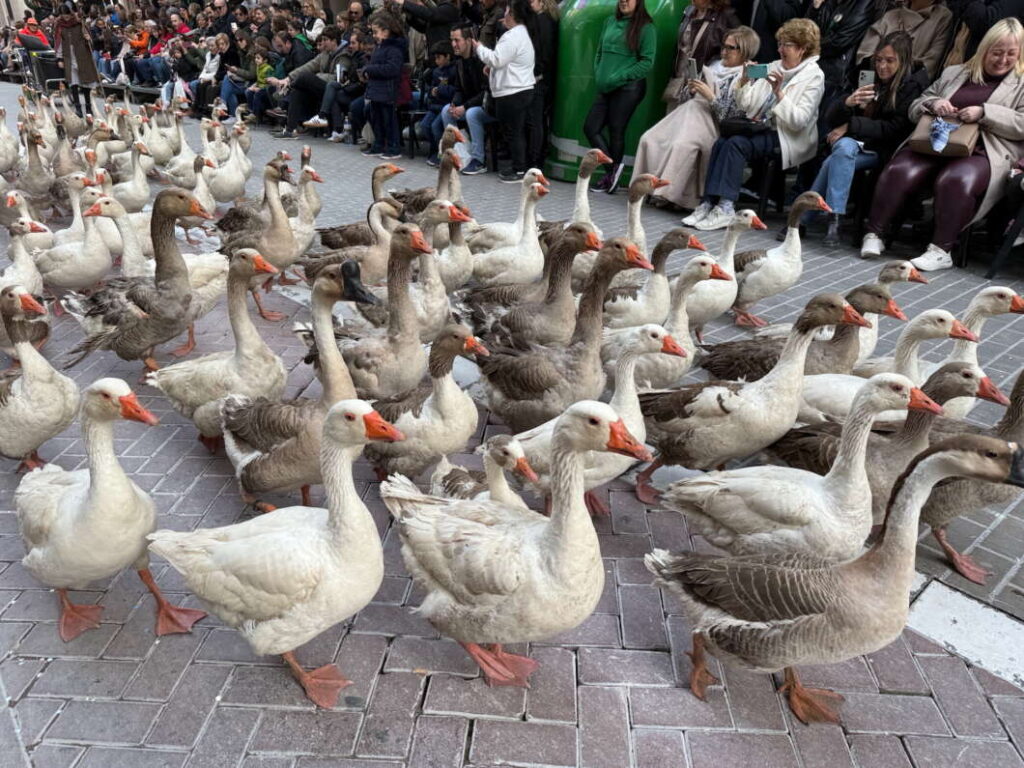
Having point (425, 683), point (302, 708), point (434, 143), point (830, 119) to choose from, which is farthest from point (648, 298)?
point (434, 143)

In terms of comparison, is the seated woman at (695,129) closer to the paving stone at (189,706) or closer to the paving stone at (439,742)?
the paving stone at (439,742)

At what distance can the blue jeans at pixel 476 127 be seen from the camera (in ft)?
44.1

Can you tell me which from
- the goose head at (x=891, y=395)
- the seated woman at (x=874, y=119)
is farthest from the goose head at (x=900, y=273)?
the seated woman at (x=874, y=119)

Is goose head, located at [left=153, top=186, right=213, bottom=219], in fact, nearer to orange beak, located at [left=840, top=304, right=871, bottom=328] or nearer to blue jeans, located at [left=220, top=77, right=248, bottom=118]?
orange beak, located at [left=840, top=304, right=871, bottom=328]

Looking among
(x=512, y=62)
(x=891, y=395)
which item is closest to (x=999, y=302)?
(x=891, y=395)

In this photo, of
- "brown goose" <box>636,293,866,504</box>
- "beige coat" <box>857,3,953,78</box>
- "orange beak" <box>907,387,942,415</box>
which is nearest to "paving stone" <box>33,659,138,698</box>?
"brown goose" <box>636,293,866,504</box>

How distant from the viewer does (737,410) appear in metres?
3.98

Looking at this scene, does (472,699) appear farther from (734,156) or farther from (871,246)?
(734,156)

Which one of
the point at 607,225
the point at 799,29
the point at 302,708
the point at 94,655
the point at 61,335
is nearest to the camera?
the point at 302,708

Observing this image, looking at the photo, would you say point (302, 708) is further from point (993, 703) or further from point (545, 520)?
point (993, 703)

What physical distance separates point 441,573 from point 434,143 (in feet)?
44.3

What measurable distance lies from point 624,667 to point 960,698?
1.48 metres

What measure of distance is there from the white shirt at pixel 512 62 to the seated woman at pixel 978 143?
6.40m

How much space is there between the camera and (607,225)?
9844 mm
